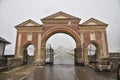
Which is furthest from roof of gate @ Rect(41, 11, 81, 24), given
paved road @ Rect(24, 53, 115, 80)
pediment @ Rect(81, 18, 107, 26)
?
paved road @ Rect(24, 53, 115, 80)

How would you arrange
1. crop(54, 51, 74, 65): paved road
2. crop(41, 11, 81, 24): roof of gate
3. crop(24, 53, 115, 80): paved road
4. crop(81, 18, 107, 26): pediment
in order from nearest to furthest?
crop(24, 53, 115, 80): paved road
crop(41, 11, 81, 24): roof of gate
crop(81, 18, 107, 26): pediment
crop(54, 51, 74, 65): paved road

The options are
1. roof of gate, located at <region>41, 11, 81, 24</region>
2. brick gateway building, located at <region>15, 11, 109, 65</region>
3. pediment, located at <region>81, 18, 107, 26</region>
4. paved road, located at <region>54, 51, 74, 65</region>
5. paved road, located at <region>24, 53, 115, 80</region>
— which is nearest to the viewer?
paved road, located at <region>24, 53, 115, 80</region>

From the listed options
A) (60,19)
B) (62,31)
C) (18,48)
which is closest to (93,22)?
(62,31)

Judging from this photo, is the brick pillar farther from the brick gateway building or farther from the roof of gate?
the roof of gate

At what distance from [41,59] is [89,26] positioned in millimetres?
11613

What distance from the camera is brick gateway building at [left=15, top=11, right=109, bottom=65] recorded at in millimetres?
23938

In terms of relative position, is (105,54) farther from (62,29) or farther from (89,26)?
(62,29)

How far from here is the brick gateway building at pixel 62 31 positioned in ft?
78.5

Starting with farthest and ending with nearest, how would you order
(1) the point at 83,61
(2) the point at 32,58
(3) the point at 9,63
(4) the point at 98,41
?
1. (2) the point at 32,58
2. (4) the point at 98,41
3. (1) the point at 83,61
4. (3) the point at 9,63

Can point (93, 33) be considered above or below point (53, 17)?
below

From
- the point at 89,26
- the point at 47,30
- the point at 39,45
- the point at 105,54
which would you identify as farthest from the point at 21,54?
the point at 105,54

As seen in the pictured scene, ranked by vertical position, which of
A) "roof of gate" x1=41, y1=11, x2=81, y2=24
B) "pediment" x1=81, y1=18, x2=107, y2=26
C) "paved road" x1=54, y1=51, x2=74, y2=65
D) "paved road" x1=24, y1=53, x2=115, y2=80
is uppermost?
"roof of gate" x1=41, y1=11, x2=81, y2=24

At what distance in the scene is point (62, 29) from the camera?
24.4 metres

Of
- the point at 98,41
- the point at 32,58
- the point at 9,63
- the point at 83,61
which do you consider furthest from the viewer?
the point at 32,58
